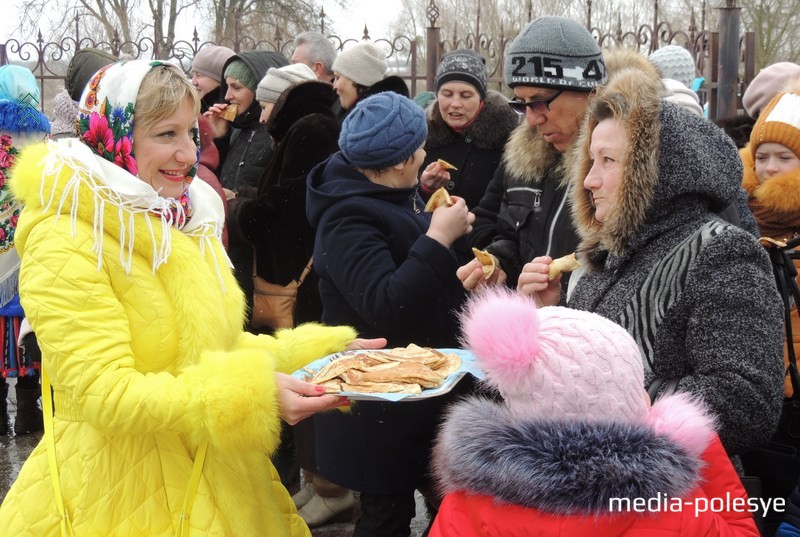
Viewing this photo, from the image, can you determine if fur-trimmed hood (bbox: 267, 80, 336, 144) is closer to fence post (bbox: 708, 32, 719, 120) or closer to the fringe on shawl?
the fringe on shawl

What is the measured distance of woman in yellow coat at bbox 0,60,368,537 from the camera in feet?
7.11

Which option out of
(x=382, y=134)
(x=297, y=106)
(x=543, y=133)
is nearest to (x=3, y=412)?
(x=297, y=106)

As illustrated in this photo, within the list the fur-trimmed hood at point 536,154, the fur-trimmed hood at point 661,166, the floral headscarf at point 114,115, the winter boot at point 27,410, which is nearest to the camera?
the floral headscarf at point 114,115

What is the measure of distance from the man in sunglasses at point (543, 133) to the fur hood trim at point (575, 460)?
1.39 meters

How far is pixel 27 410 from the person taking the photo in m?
6.13

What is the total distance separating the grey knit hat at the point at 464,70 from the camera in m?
4.96

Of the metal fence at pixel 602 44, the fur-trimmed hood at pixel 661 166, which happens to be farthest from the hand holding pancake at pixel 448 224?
the metal fence at pixel 602 44

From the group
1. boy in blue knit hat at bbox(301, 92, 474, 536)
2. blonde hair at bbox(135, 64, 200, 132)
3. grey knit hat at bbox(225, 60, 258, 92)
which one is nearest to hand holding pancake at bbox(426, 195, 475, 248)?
boy in blue knit hat at bbox(301, 92, 474, 536)

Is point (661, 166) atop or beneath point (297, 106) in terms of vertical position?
beneath

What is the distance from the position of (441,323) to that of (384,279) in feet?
1.21

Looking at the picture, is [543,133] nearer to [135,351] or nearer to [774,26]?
[135,351]

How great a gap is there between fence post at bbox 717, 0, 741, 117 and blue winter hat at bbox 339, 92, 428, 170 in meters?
5.73

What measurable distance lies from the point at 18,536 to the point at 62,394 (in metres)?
0.38

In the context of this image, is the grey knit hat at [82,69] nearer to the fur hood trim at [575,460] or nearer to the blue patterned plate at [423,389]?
the blue patterned plate at [423,389]
